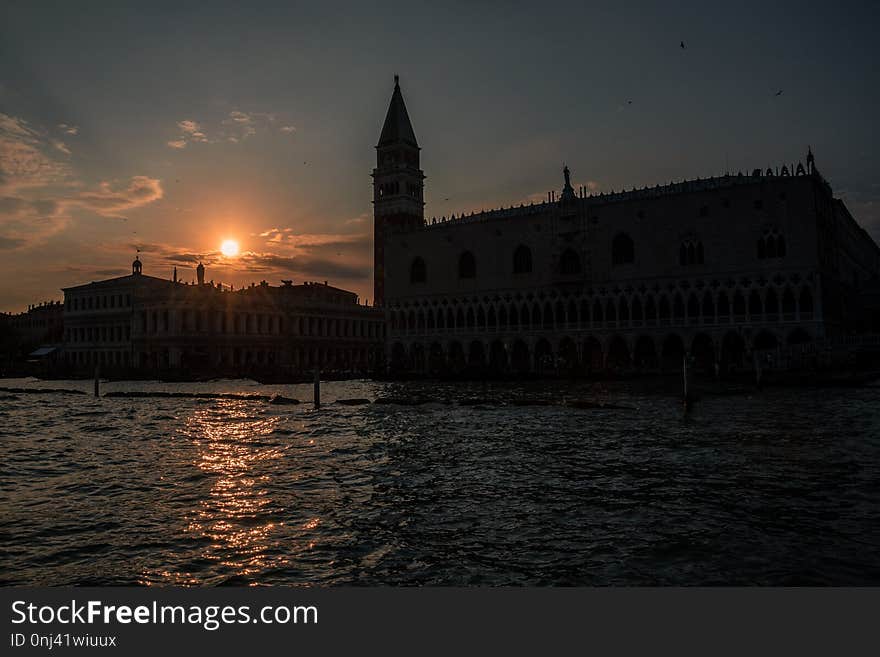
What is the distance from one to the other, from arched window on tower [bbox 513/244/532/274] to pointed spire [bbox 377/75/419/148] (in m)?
28.4

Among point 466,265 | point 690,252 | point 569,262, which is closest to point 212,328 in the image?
point 466,265

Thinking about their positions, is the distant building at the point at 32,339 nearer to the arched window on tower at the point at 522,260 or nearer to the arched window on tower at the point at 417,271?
the arched window on tower at the point at 417,271

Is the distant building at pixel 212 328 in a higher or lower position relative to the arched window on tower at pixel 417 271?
lower

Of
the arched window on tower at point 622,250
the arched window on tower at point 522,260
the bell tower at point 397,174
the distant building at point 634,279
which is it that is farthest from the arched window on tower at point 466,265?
the bell tower at point 397,174

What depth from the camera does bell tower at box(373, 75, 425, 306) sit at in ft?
272

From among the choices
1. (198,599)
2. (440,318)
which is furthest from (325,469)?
(440,318)

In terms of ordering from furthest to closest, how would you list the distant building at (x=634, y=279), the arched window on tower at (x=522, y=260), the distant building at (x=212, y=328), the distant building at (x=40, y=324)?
the distant building at (x=40, y=324), the distant building at (x=212, y=328), the arched window on tower at (x=522, y=260), the distant building at (x=634, y=279)

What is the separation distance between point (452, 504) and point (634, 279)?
48.4m

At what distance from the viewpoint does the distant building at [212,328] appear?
7088 cm

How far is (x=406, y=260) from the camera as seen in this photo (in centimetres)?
6888

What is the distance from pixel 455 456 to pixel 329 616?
412 inches

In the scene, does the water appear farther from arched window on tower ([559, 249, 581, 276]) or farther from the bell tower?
the bell tower

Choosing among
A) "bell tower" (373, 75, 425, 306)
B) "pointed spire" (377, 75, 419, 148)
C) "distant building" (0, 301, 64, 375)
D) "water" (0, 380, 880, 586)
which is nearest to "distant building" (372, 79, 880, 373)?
"bell tower" (373, 75, 425, 306)

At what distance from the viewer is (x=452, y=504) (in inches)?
404
